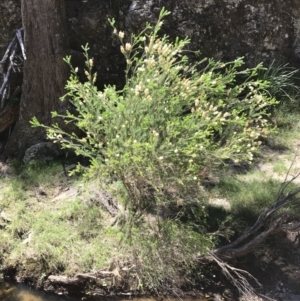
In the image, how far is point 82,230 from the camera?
5477 millimetres

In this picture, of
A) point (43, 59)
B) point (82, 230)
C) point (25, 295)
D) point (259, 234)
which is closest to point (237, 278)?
point (259, 234)

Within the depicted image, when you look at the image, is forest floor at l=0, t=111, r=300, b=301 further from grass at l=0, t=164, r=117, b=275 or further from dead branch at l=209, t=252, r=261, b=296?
dead branch at l=209, t=252, r=261, b=296

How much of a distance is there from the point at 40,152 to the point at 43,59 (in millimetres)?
1257

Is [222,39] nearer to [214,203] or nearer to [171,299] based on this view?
[214,203]

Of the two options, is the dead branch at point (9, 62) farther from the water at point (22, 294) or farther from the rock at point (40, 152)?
the water at point (22, 294)

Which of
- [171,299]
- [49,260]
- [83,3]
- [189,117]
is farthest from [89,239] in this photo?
[83,3]

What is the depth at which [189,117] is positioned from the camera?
14.5ft

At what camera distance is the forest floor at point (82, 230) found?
5051mm

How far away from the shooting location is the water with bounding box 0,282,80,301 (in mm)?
5012

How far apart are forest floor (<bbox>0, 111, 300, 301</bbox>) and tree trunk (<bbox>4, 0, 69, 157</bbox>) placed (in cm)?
79

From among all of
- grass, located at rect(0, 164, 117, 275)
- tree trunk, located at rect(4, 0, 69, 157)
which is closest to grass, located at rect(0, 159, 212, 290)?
grass, located at rect(0, 164, 117, 275)

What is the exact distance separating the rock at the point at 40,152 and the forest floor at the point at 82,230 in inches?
6.0

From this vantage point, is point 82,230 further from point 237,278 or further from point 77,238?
point 237,278

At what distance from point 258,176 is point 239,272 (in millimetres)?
1611
